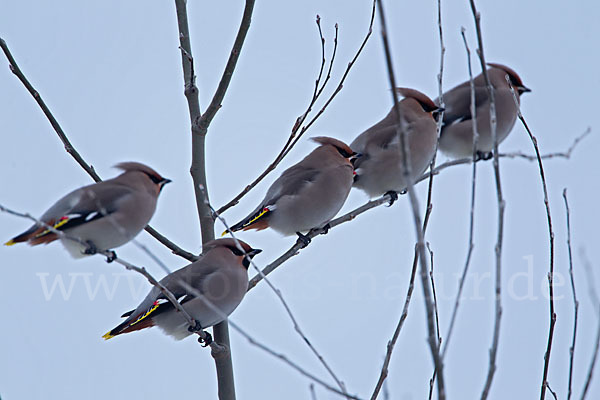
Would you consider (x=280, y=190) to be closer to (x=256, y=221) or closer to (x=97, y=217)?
(x=256, y=221)

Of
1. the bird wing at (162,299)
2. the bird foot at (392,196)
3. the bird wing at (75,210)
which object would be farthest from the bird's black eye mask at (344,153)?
the bird wing at (75,210)

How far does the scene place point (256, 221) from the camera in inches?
179

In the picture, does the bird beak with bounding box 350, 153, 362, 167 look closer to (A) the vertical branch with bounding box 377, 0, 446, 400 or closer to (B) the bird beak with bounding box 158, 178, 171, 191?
(B) the bird beak with bounding box 158, 178, 171, 191

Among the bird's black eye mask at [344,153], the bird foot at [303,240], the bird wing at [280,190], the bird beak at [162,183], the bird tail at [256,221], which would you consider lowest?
A: the bird beak at [162,183]

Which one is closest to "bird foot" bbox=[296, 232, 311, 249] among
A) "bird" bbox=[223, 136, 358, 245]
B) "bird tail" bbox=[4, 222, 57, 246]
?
"bird" bbox=[223, 136, 358, 245]

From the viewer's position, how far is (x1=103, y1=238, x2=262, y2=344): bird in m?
3.93

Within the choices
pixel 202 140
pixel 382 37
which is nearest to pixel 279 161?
pixel 202 140

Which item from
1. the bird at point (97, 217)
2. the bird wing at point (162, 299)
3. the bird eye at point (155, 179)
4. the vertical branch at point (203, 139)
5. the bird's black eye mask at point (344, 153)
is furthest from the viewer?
the bird's black eye mask at point (344, 153)

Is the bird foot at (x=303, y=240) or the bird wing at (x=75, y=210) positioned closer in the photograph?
the bird wing at (x=75, y=210)

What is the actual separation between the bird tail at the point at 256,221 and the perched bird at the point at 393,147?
0.63m

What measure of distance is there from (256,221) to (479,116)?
149cm

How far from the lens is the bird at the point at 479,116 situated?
15.0ft

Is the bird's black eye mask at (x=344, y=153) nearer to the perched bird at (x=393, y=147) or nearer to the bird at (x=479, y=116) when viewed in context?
the perched bird at (x=393, y=147)

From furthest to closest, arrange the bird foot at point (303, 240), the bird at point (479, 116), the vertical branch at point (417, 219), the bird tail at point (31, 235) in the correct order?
the bird at point (479, 116) < the bird foot at point (303, 240) < the bird tail at point (31, 235) < the vertical branch at point (417, 219)
